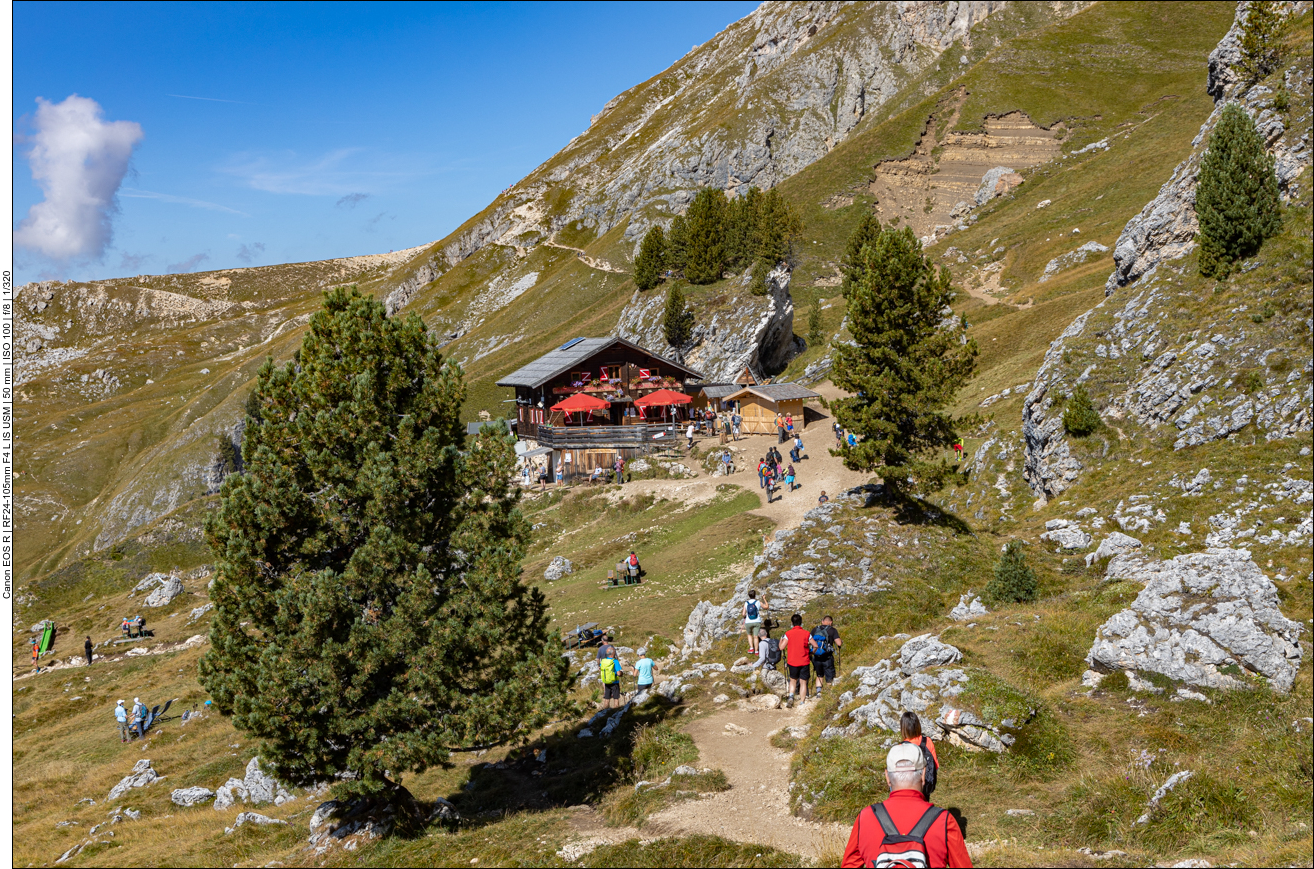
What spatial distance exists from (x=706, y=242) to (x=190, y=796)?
2619 inches

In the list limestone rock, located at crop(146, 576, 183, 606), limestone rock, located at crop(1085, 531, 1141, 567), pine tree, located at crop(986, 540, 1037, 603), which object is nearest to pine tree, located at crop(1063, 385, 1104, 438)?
limestone rock, located at crop(1085, 531, 1141, 567)

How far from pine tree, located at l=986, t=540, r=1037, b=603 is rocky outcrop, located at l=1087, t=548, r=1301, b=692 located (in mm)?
5106

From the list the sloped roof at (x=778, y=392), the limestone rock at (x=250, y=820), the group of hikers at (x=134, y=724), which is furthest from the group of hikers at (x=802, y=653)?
the sloped roof at (x=778, y=392)

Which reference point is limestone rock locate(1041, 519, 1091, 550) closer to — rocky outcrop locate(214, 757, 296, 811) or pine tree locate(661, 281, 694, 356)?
rocky outcrop locate(214, 757, 296, 811)

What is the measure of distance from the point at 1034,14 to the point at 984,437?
15235cm

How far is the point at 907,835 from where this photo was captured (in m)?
6.65

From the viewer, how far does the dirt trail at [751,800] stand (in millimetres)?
12688

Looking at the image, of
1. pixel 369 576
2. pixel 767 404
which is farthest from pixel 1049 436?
pixel 369 576

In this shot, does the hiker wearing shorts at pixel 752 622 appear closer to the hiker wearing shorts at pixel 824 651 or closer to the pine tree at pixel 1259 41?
the hiker wearing shorts at pixel 824 651

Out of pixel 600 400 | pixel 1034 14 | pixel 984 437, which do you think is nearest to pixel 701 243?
pixel 600 400

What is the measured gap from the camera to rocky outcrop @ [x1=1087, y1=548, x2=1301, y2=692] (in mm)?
14102

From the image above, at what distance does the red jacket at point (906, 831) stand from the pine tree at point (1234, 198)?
101 feet

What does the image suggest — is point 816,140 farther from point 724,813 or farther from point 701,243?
point 724,813

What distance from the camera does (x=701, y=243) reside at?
7912 centimetres
